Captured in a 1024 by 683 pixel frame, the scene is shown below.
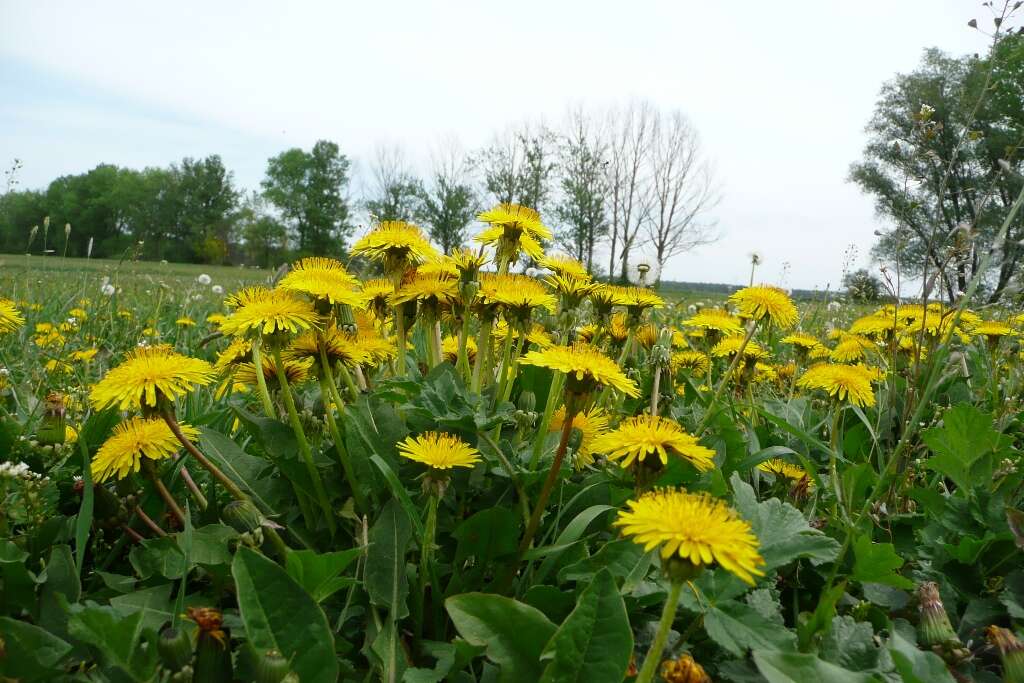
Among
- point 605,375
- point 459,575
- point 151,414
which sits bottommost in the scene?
point 459,575

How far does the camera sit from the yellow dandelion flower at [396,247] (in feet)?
4.42

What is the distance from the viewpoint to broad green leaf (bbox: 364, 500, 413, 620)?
103 centimetres

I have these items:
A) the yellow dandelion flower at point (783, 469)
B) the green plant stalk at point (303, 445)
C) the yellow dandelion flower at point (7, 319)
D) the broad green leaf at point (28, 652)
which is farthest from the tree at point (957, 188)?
the yellow dandelion flower at point (7, 319)

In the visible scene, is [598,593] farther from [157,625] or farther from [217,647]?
[157,625]

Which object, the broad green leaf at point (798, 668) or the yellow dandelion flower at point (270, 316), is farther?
the yellow dandelion flower at point (270, 316)

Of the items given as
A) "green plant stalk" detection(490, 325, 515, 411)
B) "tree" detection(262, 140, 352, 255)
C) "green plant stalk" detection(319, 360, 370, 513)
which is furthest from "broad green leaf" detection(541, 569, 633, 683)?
"tree" detection(262, 140, 352, 255)

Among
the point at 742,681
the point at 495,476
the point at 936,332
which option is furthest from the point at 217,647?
the point at 936,332

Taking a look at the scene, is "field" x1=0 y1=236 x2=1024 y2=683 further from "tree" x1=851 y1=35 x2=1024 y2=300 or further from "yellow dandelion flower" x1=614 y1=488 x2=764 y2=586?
"tree" x1=851 y1=35 x2=1024 y2=300

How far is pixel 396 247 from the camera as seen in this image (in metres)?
1.36

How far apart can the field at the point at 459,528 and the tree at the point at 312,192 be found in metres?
50.6

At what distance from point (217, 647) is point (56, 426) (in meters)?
0.78

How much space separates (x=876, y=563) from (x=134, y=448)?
4.21ft

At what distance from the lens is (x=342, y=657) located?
105cm

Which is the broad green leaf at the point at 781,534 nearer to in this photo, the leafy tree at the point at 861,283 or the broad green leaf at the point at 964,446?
the broad green leaf at the point at 964,446
